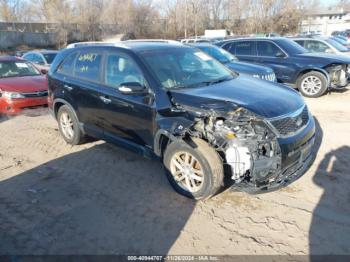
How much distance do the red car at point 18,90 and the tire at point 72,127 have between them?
248cm

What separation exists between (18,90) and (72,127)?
3.09m

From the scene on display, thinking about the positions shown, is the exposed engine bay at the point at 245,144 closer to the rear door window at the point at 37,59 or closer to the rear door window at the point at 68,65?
the rear door window at the point at 68,65

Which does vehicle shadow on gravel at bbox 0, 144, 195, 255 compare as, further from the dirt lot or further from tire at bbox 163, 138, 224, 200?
tire at bbox 163, 138, 224, 200

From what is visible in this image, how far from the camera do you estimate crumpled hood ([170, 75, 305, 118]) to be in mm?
3748

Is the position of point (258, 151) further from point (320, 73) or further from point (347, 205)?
point (320, 73)

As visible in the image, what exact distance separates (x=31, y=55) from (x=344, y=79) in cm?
1215

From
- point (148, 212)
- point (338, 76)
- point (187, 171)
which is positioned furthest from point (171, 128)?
point (338, 76)

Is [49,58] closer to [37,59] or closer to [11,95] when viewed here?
[37,59]

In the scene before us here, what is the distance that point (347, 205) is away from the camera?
12.2 ft

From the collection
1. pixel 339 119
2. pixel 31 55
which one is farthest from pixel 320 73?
→ pixel 31 55

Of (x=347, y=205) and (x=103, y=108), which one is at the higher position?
(x=103, y=108)

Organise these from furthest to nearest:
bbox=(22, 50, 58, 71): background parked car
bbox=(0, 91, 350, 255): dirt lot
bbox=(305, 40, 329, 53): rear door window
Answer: bbox=(22, 50, 58, 71): background parked car
bbox=(305, 40, 329, 53): rear door window
bbox=(0, 91, 350, 255): dirt lot

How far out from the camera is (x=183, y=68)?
4.70m

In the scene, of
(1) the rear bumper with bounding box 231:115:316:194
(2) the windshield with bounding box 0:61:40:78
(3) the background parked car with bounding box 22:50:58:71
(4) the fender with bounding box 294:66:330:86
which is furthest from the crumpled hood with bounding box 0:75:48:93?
(4) the fender with bounding box 294:66:330:86
